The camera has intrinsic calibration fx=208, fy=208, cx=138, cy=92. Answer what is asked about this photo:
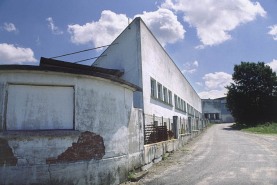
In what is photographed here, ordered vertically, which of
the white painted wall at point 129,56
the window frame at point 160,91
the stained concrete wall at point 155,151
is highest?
the white painted wall at point 129,56

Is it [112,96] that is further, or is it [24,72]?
[112,96]

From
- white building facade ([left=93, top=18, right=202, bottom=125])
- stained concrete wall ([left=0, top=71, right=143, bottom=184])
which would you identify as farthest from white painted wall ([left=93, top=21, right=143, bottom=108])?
stained concrete wall ([left=0, top=71, right=143, bottom=184])

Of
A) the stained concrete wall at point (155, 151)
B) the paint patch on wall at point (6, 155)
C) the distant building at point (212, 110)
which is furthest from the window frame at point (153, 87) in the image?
the distant building at point (212, 110)

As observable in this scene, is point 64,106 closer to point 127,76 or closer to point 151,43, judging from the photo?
point 127,76

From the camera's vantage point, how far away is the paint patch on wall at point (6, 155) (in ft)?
15.1

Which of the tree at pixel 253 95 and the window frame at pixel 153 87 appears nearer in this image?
the window frame at pixel 153 87

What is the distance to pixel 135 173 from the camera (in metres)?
6.80

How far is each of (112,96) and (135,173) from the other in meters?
2.69

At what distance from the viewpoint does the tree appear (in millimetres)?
34844

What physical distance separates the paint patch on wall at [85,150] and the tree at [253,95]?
35519 mm

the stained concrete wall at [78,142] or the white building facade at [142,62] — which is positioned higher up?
the white building facade at [142,62]

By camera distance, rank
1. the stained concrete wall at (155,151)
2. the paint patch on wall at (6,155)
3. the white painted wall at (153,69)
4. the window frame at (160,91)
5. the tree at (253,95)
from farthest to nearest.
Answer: the tree at (253,95) < the window frame at (160,91) < the white painted wall at (153,69) < the stained concrete wall at (155,151) < the paint patch on wall at (6,155)

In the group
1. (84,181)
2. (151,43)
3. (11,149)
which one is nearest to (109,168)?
(84,181)

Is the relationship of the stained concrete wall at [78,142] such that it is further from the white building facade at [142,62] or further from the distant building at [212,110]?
the distant building at [212,110]
